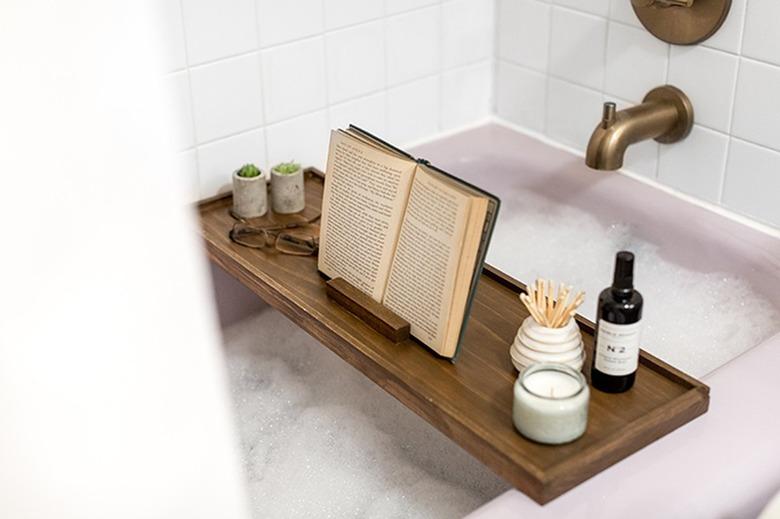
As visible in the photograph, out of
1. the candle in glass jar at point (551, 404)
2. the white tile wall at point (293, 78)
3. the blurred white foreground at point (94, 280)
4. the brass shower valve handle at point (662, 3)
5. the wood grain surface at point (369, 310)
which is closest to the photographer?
the blurred white foreground at point (94, 280)

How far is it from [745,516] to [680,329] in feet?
1.43

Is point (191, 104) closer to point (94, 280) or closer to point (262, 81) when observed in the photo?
point (262, 81)

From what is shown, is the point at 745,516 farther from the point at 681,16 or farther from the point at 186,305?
the point at 186,305

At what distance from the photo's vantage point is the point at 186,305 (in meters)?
0.25

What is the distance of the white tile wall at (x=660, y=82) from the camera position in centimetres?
169

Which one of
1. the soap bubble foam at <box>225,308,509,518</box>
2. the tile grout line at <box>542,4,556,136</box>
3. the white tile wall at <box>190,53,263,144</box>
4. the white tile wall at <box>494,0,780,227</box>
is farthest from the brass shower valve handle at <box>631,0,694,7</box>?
the soap bubble foam at <box>225,308,509,518</box>

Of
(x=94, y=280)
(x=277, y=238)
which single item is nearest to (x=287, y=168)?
(x=277, y=238)

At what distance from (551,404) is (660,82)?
939 mm

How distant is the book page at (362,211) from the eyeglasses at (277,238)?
0.12 m

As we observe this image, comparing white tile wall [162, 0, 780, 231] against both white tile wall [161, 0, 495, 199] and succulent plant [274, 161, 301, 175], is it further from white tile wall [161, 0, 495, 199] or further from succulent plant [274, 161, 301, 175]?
succulent plant [274, 161, 301, 175]

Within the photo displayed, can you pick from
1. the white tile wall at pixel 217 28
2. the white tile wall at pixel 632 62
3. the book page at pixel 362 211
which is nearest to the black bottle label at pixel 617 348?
the book page at pixel 362 211

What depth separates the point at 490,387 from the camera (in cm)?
127

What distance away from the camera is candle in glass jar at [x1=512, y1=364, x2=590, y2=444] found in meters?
1.12

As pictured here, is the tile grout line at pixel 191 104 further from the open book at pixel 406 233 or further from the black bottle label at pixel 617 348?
the black bottle label at pixel 617 348
